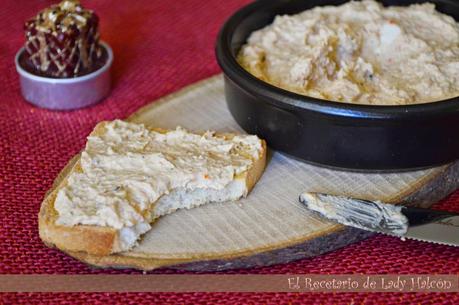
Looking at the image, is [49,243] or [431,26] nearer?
[49,243]

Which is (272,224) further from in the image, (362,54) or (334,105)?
(362,54)

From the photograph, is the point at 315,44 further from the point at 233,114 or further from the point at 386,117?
the point at 386,117

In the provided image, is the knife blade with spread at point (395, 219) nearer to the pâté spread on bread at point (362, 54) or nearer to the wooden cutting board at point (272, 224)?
the wooden cutting board at point (272, 224)

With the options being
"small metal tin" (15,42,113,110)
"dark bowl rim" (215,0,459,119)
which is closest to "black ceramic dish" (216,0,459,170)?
"dark bowl rim" (215,0,459,119)

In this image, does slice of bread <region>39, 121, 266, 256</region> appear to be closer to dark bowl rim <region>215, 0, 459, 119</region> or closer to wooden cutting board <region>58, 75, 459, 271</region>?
wooden cutting board <region>58, 75, 459, 271</region>

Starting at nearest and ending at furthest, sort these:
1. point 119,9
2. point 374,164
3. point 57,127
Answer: point 374,164
point 57,127
point 119,9

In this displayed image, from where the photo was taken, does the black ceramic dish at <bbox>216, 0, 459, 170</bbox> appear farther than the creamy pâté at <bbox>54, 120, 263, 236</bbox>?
Yes

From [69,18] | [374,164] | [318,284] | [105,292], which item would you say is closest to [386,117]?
[374,164]
